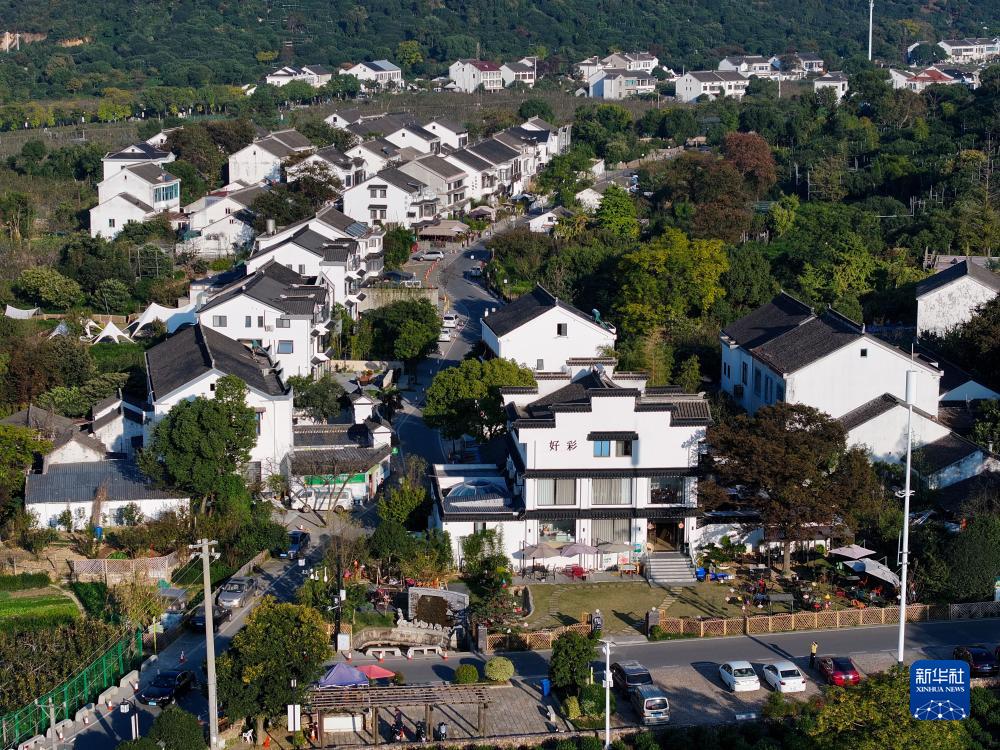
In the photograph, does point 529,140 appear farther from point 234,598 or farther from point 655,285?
point 234,598

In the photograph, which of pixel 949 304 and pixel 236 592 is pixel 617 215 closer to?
pixel 949 304

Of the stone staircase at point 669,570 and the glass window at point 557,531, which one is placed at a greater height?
the glass window at point 557,531

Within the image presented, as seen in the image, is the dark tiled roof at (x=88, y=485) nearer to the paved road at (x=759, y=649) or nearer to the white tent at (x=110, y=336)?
the paved road at (x=759, y=649)

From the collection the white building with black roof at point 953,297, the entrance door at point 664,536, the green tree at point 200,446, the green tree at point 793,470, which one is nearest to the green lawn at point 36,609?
the green tree at point 200,446

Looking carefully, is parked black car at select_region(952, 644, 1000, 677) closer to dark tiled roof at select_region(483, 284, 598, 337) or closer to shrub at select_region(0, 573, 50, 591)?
dark tiled roof at select_region(483, 284, 598, 337)

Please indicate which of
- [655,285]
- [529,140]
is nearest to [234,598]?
[655,285]

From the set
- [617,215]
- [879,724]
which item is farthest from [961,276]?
[879,724]

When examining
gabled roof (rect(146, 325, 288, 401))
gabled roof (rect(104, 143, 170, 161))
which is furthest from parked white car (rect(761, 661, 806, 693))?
gabled roof (rect(104, 143, 170, 161))
